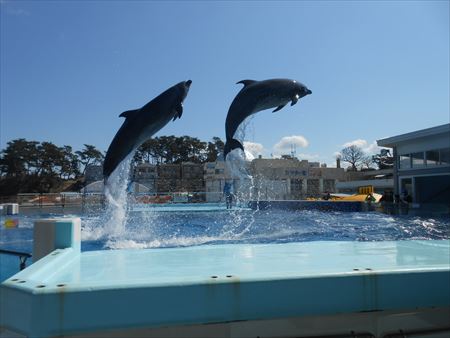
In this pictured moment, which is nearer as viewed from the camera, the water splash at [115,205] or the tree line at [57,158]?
the water splash at [115,205]

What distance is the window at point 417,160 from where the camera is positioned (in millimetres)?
19739

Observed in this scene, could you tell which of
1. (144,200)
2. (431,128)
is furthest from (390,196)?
(144,200)

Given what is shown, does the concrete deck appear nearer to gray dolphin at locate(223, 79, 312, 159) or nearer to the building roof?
gray dolphin at locate(223, 79, 312, 159)

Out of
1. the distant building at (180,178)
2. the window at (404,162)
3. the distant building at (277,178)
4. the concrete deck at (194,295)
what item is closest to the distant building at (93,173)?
the distant building at (277,178)

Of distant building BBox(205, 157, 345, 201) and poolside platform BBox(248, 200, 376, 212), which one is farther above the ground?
distant building BBox(205, 157, 345, 201)

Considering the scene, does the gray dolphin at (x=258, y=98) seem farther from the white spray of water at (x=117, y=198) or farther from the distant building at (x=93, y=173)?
the distant building at (x=93, y=173)

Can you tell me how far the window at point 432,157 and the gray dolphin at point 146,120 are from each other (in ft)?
51.6

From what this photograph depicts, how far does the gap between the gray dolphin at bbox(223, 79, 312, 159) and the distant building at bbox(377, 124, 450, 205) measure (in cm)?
1289

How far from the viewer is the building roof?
705 inches

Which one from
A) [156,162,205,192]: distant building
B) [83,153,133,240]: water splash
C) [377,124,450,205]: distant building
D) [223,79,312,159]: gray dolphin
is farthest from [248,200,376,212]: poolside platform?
[156,162,205,192]: distant building

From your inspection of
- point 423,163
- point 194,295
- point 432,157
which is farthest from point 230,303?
point 423,163

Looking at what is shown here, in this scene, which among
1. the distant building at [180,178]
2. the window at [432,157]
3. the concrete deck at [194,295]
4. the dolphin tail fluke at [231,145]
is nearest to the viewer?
the concrete deck at [194,295]

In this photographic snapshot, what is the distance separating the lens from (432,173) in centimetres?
1880

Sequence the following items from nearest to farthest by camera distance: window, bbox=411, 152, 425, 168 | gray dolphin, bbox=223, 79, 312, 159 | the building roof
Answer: gray dolphin, bbox=223, 79, 312, 159 < the building roof < window, bbox=411, 152, 425, 168
